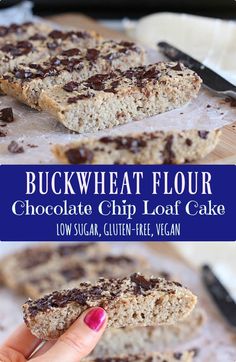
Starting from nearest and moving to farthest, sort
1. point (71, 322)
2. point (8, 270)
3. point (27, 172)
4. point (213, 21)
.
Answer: point (27, 172) < point (71, 322) < point (213, 21) < point (8, 270)

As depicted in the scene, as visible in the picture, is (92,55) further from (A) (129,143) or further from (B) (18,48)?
(A) (129,143)

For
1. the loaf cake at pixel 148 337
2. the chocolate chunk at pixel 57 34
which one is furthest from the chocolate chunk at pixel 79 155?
the loaf cake at pixel 148 337

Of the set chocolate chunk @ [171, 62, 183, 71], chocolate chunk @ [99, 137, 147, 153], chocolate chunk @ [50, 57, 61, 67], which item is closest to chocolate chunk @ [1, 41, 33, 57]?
chocolate chunk @ [50, 57, 61, 67]

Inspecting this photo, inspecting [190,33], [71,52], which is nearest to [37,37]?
[71,52]

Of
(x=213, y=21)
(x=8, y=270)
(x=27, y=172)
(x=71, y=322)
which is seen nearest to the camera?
(x=27, y=172)

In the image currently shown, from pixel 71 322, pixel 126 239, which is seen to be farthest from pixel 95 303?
pixel 126 239

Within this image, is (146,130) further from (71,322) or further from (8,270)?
(8,270)

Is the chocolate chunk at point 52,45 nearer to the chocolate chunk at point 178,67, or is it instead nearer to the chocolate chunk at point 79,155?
the chocolate chunk at point 178,67
